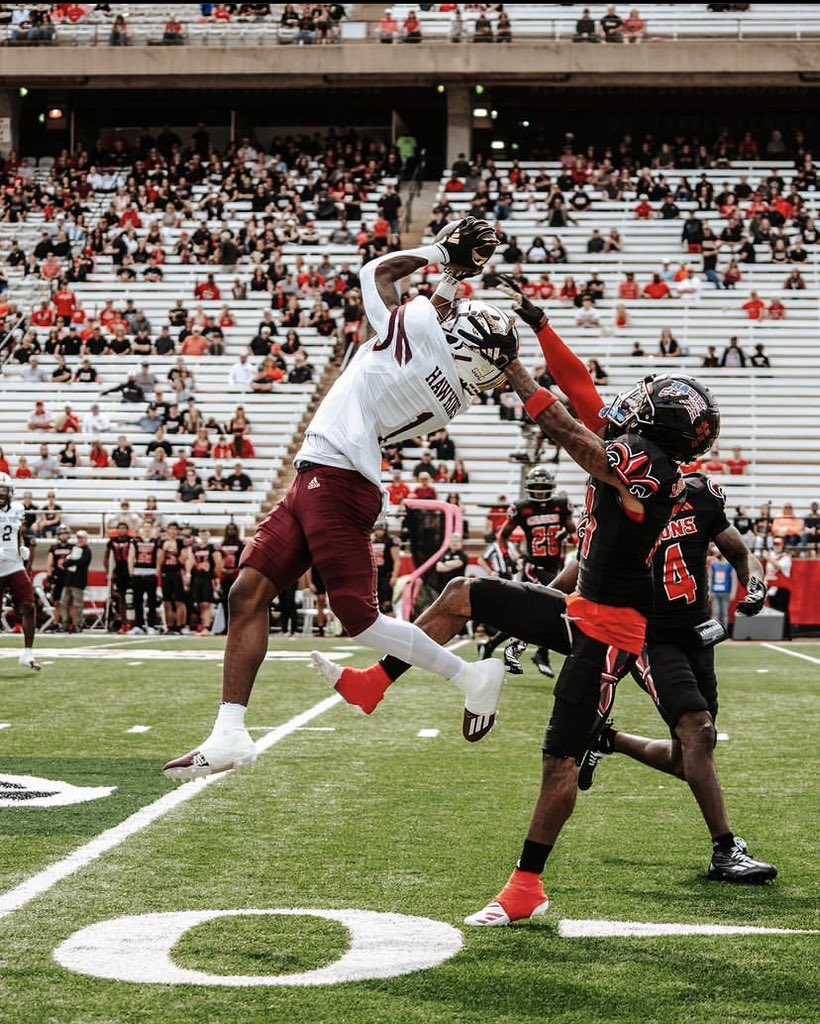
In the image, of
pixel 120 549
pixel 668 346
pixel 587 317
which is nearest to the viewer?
pixel 120 549

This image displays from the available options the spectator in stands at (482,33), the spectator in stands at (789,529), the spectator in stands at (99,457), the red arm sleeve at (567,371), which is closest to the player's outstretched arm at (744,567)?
the red arm sleeve at (567,371)

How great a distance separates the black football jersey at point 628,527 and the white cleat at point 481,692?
0.52 m

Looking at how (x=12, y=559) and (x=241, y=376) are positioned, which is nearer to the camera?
(x=12, y=559)

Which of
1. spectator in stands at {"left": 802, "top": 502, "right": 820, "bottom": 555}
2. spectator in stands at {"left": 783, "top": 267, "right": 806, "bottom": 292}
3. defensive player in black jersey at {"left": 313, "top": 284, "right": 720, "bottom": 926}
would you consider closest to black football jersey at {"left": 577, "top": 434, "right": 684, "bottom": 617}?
defensive player in black jersey at {"left": 313, "top": 284, "right": 720, "bottom": 926}

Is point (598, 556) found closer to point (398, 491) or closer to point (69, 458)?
point (398, 491)

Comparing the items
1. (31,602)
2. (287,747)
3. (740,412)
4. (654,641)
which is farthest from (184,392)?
(654,641)

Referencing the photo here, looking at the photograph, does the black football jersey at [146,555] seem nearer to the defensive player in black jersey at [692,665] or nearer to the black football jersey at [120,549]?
the black football jersey at [120,549]

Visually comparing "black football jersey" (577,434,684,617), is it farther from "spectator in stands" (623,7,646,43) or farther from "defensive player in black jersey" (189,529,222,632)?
"spectator in stands" (623,7,646,43)

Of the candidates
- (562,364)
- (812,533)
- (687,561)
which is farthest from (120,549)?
(562,364)

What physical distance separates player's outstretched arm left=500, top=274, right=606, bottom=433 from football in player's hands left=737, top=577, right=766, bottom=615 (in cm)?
122

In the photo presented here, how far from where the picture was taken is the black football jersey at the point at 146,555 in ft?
71.5

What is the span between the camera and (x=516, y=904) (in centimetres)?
469

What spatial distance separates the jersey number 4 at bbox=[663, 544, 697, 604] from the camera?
237 inches

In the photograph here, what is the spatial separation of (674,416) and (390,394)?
3.29 ft
